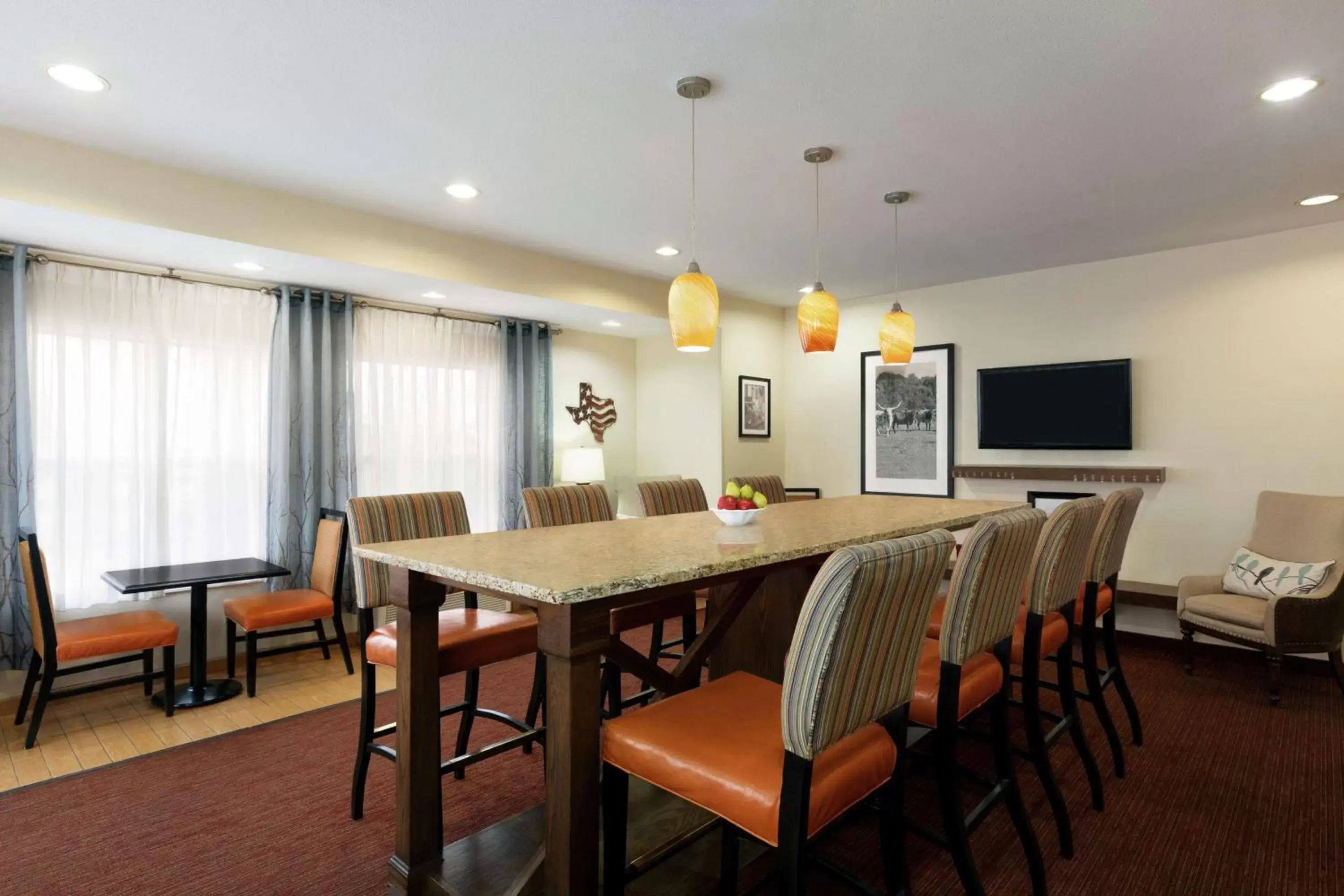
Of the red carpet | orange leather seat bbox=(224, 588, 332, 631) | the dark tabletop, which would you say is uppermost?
the dark tabletop

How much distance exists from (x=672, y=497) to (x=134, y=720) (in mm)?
2742

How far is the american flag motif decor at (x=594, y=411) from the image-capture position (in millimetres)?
5840

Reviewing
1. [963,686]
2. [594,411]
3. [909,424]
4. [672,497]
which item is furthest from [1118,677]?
[594,411]

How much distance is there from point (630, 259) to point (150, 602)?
3.42 metres

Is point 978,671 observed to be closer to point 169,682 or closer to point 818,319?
point 818,319

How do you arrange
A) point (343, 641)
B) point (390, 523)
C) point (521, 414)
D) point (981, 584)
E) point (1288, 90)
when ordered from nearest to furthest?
point (981, 584), point (1288, 90), point (390, 523), point (343, 641), point (521, 414)

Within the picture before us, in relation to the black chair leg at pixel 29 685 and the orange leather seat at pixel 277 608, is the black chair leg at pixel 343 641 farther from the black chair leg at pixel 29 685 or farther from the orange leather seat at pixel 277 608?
the black chair leg at pixel 29 685

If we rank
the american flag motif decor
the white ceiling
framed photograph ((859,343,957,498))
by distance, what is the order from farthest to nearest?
the american flag motif decor, framed photograph ((859,343,957,498)), the white ceiling

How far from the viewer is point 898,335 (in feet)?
11.0

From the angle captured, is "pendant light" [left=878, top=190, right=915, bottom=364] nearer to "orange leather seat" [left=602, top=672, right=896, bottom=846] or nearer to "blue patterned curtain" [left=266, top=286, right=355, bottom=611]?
"orange leather seat" [left=602, top=672, right=896, bottom=846]

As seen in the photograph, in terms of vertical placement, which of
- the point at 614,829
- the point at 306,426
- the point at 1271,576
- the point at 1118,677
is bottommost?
the point at 1118,677

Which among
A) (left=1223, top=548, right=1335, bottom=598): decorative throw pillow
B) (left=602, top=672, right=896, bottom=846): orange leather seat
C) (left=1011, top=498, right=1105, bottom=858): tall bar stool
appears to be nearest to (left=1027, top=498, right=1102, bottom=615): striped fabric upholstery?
(left=1011, top=498, right=1105, bottom=858): tall bar stool

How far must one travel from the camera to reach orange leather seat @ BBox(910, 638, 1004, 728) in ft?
6.01

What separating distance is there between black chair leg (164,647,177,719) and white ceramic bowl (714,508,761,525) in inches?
108
